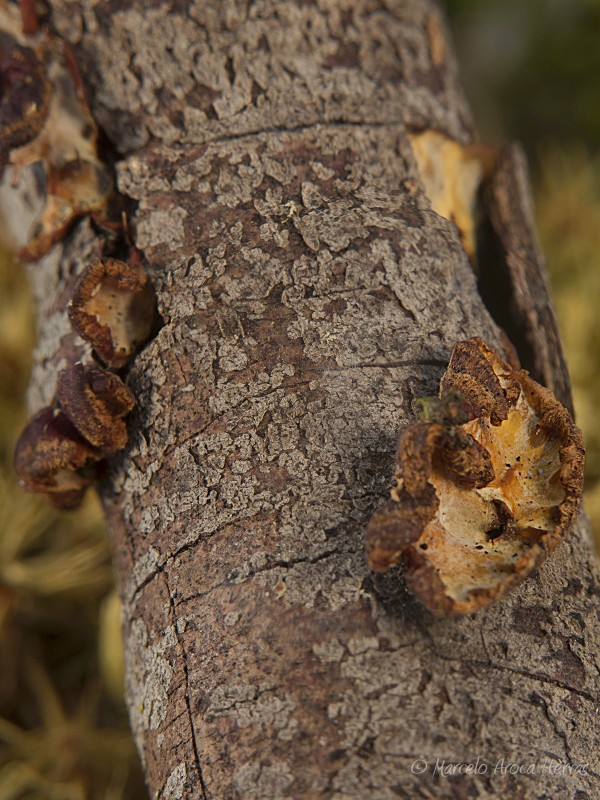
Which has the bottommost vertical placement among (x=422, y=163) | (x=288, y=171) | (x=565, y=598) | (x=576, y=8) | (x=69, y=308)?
(x=565, y=598)

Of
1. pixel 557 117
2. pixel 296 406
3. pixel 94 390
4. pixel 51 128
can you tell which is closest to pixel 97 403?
pixel 94 390

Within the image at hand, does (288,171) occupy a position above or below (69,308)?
above

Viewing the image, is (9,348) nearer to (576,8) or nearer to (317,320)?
(317,320)

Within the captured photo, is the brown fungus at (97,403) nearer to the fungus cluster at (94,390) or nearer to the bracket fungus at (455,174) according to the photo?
the fungus cluster at (94,390)

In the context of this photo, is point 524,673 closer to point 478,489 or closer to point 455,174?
point 478,489

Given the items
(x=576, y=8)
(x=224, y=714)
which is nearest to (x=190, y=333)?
(x=224, y=714)

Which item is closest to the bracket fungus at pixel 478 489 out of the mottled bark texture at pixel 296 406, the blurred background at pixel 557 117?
the mottled bark texture at pixel 296 406
